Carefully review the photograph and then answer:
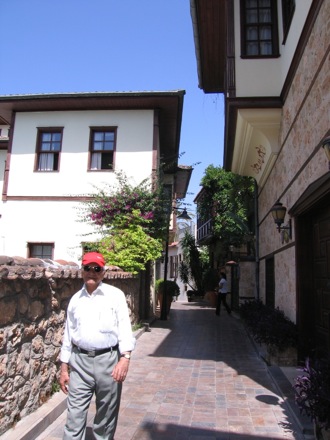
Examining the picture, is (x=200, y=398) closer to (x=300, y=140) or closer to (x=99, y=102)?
(x=300, y=140)

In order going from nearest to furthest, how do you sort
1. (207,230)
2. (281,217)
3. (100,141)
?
(281,217) < (100,141) < (207,230)

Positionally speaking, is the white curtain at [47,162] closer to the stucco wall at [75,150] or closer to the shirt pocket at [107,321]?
the stucco wall at [75,150]

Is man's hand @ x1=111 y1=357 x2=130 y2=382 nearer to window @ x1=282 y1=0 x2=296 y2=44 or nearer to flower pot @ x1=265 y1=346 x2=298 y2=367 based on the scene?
flower pot @ x1=265 y1=346 x2=298 y2=367

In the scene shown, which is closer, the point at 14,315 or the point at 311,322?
the point at 14,315

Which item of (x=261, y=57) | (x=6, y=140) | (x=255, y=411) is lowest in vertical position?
(x=255, y=411)

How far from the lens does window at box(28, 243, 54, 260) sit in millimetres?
13570

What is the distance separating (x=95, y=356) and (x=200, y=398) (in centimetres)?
245

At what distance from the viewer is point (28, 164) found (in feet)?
46.2

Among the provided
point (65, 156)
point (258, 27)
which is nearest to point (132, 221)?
point (65, 156)

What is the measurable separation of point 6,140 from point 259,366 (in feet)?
44.4

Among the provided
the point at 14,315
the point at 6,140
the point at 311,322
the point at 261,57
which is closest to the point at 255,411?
the point at 311,322

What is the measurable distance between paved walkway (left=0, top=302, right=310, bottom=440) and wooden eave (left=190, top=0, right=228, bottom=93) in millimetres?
7288

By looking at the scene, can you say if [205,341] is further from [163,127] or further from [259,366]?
[163,127]

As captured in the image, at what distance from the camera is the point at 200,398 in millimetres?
4984
